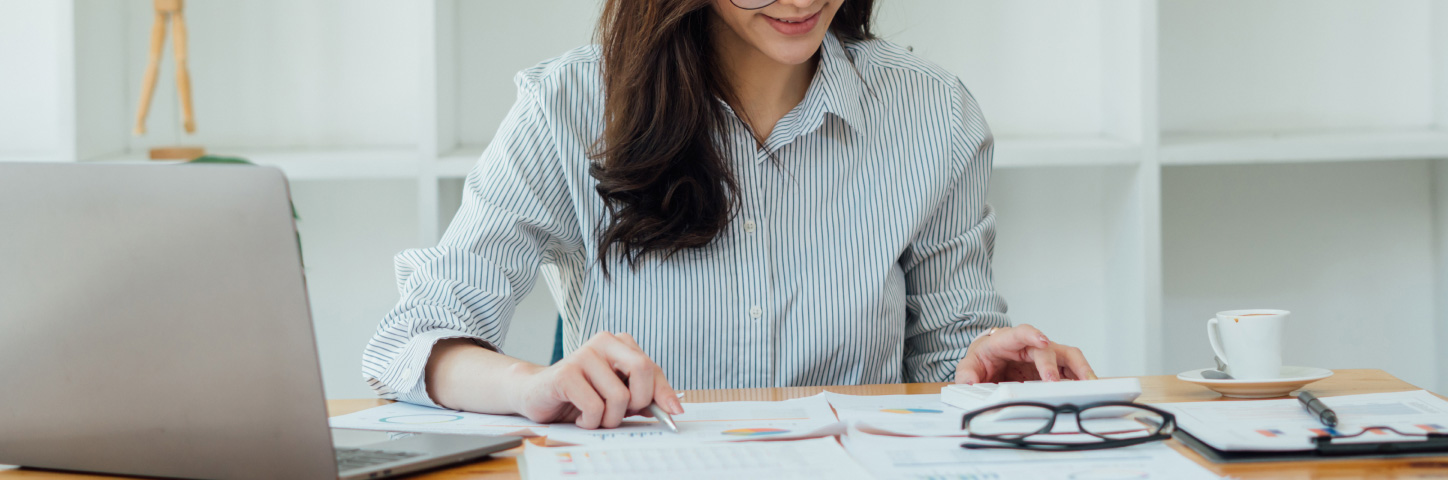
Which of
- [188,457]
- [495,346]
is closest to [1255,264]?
[495,346]

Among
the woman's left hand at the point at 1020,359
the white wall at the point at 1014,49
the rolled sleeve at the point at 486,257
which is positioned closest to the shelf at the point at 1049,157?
the white wall at the point at 1014,49

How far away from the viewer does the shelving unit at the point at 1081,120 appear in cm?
220

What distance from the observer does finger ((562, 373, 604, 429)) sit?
0.84 meters

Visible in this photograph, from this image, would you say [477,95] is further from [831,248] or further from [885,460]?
[885,460]

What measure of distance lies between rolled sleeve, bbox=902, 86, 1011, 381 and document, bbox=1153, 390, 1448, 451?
0.43 m

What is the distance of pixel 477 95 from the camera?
2229 mm

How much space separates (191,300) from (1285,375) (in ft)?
3.02

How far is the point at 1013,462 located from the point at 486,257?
0.63 metres

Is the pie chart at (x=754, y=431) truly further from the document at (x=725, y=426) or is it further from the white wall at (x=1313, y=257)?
the white wall at (x=1313, y=257)

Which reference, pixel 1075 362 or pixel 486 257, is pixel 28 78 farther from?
pixel 1075 362

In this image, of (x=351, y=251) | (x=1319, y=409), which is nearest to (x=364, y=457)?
(x=1319, y=409)

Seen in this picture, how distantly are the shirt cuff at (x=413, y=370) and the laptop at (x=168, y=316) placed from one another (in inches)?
11.5

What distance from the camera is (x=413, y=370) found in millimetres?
986

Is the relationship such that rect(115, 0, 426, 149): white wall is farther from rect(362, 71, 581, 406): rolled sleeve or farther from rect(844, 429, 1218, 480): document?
rect(844, 429, 1218, 480): document
